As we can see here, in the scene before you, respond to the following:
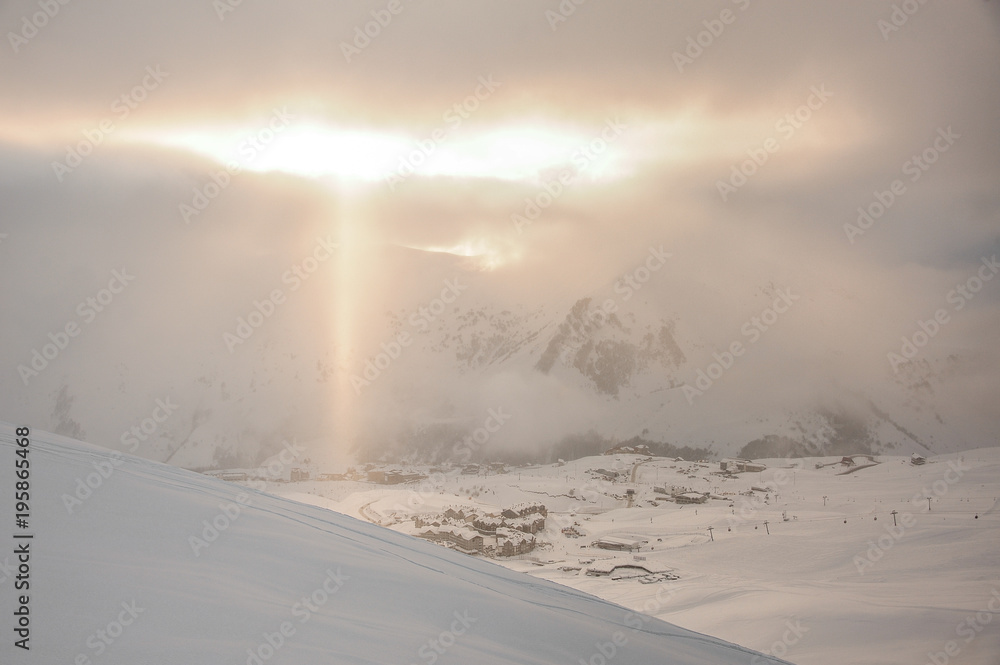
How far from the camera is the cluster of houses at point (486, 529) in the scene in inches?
1362

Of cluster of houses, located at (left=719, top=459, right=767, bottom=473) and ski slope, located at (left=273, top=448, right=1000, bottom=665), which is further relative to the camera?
cluster of houses, located at (left=719, top=459, right=767, bottom=473)

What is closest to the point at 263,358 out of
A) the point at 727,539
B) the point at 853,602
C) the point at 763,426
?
the point at 763,426

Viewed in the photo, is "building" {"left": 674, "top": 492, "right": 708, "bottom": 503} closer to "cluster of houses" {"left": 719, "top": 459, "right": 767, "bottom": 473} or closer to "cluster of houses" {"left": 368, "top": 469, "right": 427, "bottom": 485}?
"cluster of houses" {"left": 719, "top": 459, "right": 767, "bottom": 473}

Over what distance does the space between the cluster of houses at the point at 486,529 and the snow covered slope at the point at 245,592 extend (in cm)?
2963

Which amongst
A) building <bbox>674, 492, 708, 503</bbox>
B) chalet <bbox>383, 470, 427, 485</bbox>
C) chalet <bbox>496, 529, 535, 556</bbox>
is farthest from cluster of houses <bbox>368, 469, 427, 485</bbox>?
chalet <bbox>496, 529, 535, 556</bbox>

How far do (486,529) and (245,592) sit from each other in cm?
3644

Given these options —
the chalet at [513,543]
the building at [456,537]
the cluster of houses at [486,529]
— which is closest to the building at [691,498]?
the cluster of houses at [486,529]

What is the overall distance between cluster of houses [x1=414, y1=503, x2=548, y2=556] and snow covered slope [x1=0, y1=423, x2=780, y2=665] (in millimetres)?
29630

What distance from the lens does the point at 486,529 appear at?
38.3 m

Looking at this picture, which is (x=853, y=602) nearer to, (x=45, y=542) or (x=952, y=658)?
(x=952, y=658)

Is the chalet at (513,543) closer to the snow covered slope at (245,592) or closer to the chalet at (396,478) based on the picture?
the snow covered slope at (245,592)

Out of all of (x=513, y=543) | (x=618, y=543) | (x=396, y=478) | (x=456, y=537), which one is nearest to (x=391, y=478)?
(x=396, y=478)

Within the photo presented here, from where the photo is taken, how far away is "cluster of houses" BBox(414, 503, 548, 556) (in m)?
34.6

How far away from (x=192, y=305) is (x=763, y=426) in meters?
162
